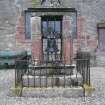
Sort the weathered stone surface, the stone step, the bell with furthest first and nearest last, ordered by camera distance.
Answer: the weathered stone surface, the bell, the stone step

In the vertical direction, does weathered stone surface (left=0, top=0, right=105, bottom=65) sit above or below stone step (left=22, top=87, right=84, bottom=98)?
above

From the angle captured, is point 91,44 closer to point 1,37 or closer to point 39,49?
point 1,37

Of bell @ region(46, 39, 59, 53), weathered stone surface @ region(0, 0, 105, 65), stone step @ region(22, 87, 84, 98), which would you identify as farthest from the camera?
weathered stone surface @ region(0, 0, 105, 65)

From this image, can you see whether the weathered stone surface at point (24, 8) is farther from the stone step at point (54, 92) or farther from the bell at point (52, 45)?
the stone step at point (54, 92)

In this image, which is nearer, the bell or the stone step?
the stone step

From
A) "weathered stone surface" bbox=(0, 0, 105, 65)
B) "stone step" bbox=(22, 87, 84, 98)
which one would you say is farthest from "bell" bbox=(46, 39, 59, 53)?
"weathered stone surface" bbox=(0, 0, 105, 65)

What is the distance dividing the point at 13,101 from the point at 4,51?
8303 mm

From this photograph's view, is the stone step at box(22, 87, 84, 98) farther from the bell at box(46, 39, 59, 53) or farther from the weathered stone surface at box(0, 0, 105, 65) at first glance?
the weathered stone surface at box(0, 0, 105, 65)

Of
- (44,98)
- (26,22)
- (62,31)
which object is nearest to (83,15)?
(26,22)

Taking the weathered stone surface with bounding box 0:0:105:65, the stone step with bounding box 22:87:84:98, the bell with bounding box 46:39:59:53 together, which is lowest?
the stone step with bounding box 22:87:84:98

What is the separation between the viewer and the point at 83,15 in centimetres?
1759

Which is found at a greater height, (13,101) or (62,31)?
(62,31)

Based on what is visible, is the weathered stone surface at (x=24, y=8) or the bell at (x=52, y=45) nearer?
the bell at (x=52, y=45)

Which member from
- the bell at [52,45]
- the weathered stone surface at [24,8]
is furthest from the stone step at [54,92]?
the weathered stone surface at [24,8]
